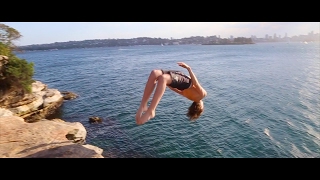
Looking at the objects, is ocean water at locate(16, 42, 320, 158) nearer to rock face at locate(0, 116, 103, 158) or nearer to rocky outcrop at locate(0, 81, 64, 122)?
rocky outcrop at locate(0, 81, 64, 122)

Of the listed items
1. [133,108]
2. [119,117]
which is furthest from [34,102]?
[133,108]

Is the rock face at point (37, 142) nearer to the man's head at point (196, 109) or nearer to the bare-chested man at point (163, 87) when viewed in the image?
the man's head at point (196, 109)

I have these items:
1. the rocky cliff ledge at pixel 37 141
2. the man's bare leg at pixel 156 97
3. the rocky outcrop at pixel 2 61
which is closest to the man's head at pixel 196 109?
the man's bare leg at pixel 156 97

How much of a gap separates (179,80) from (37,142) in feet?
16.2

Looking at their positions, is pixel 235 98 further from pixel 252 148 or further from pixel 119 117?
pixel 119 117

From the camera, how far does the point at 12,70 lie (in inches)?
523

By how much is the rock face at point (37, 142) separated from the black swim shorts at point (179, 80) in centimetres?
272

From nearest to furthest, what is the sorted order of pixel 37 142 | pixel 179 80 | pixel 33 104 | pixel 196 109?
pixel 179 80 < pixel 196 109 < pixel 37 142 < pixel 33 104

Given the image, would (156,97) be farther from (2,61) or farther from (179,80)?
(2,61)

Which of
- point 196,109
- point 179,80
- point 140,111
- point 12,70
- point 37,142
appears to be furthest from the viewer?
point 12,70

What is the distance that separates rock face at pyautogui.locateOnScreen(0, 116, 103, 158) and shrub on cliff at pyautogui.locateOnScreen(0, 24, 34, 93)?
7025 millimetres

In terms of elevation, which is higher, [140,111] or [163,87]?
[163,87]

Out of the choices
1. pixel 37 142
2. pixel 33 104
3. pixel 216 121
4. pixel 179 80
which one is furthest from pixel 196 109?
pixel 33 104
